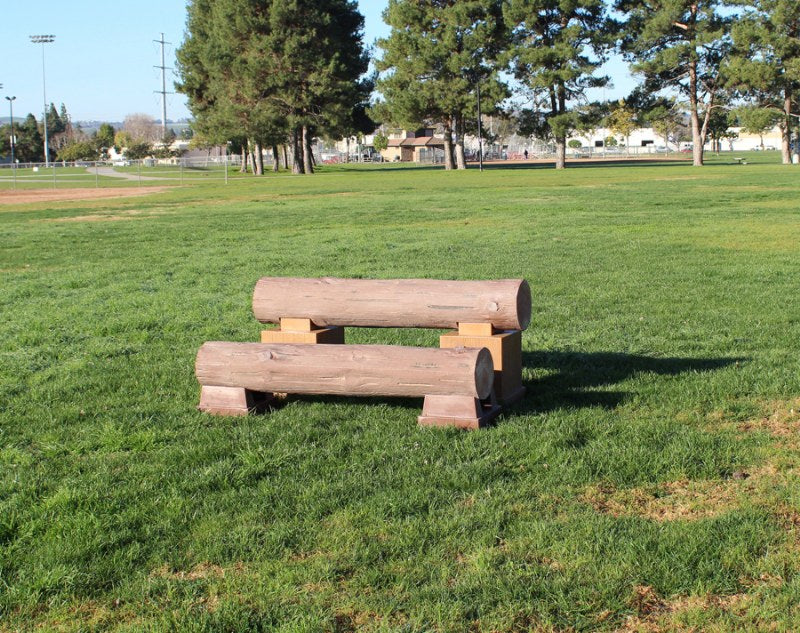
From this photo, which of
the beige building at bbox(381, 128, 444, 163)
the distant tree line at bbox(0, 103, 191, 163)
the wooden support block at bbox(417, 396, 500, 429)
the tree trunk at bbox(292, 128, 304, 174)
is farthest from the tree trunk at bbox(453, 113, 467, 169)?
the wooden support block at bbox(417, 396, 500, 429)

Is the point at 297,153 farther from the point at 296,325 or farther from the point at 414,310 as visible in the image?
the point at 414,310

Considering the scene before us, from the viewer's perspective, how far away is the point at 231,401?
6242 mm

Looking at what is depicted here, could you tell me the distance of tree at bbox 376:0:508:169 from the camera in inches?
2704

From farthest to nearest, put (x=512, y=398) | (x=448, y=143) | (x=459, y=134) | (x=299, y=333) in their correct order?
(x=448, y=143), (x=459, y=134), (x=299, y=333), (x=512, y=398)

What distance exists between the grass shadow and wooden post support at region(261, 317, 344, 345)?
143 centimetres

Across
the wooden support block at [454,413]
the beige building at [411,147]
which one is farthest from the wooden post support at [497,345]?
the beige building at [411,147]

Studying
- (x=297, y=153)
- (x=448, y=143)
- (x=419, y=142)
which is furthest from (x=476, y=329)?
(x=419, y=142)

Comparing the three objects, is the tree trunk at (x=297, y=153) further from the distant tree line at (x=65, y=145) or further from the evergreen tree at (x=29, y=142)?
the evergreen tree at (x=29, y=142)

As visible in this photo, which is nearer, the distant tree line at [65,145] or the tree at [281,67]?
the tree at [281,67]

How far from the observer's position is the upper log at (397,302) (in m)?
6.22

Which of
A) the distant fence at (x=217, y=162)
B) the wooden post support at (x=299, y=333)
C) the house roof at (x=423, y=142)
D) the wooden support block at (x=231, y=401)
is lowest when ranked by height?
the wooden support block at (x=231, y=401)

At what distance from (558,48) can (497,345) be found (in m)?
64.6

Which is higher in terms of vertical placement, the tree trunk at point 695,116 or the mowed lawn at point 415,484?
the tree trunk at point 695,116

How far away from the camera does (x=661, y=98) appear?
70.0 meters
